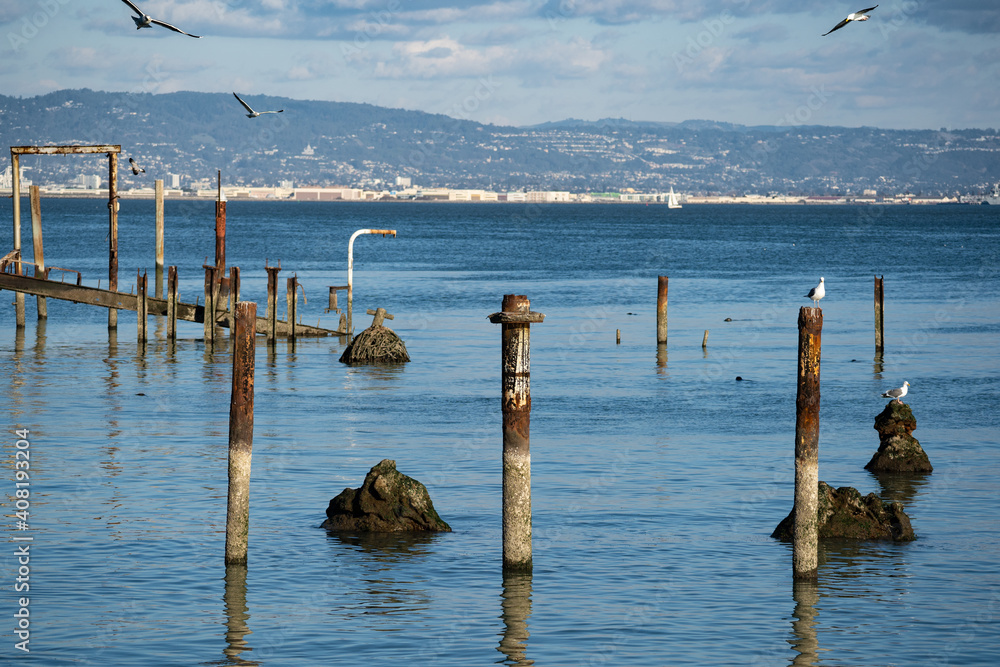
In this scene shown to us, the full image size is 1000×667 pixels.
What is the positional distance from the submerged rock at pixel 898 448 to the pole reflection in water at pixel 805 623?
7.93 meters

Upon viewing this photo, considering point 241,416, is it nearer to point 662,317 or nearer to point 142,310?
point 142,310

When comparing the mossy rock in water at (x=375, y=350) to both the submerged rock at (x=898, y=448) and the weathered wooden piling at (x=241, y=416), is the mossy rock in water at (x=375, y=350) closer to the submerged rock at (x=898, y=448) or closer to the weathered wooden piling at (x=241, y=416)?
the submerged rock at (x=898, y=448)

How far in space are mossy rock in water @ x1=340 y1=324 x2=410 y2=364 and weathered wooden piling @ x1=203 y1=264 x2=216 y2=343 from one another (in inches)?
204

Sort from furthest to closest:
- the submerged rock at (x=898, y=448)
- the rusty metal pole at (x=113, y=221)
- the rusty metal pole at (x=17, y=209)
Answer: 1. the rusty metal pole at (x=17, y=209)
2. the rusty metal pole at (x=113, y=221)
3. the submerged rock at (x=898, y=448)

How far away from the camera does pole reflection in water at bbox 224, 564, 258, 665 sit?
13719 millimetres

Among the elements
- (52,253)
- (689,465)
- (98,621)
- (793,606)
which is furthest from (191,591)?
(52,253)

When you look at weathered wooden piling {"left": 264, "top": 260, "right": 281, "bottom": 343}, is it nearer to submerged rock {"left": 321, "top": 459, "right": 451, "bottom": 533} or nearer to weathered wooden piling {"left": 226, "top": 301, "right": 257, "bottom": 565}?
submerged rock {"left": 321, "top": 459, "right": 451, "bottom": 533}

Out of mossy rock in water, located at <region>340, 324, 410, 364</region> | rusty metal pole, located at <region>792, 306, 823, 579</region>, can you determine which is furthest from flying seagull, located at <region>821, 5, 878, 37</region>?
mossy rock in water, located at <region>340, 324, 410, 364</region>

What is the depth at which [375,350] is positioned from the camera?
39000 millimetres

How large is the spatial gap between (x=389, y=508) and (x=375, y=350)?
2053 centimetres

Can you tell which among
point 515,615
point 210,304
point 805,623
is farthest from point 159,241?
point 805,623

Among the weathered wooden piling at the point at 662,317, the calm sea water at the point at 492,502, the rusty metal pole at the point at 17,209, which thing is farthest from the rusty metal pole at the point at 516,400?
the rusty metal pole at the point at 17,209

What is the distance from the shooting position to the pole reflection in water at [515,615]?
1389cm

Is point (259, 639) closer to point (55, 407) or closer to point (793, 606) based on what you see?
point (793, 606)
